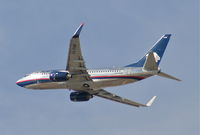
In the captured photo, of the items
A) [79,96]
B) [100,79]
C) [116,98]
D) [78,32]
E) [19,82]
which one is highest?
[78,32]

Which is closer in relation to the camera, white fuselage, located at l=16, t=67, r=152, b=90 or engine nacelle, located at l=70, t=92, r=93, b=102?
white fuselage, located at l=16, t=67, r=152, b=90

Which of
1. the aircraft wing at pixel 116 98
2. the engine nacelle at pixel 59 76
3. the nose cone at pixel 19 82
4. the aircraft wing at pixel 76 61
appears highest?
the aircraft wing at pixel 76 61

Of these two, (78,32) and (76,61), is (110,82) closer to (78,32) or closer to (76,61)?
(76,61)

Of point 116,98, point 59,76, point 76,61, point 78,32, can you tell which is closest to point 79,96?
point 116,98

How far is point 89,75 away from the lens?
101 metres

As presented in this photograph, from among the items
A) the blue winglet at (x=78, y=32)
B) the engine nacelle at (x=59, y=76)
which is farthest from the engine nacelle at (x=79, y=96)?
the blue winglet at (x=78, y=32)

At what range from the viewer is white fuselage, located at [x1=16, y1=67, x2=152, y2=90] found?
10038 cm

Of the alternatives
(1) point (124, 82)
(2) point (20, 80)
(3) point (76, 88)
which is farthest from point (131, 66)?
(2) point (20, 80)

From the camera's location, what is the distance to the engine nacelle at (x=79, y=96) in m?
108

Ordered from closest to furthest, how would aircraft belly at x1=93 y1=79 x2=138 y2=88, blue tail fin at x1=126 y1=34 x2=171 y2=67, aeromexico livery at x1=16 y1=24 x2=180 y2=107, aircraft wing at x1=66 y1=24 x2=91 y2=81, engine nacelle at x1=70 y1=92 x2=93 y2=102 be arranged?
aircraft wing at x1=66 y1=24 x2=91 y2=81, aeromexico livery at x1=16 y1=24 x2=180 y2=107, aircraft belly at x1=93 y1=79 x2=138 y2=88, blue tail fin at x1=126 y1=34 x2=171 y2=67, engine nacelle at x1=70 y1=92 x2=93 y2=102

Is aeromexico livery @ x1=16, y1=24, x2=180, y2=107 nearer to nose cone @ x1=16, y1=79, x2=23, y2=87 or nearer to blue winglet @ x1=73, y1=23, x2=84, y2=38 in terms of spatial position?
nose cone @ x1=16, y1=79, x2=23, y2=87

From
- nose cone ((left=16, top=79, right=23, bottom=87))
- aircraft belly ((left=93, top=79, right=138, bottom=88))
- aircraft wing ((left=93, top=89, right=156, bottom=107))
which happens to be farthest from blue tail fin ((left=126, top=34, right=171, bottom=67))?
nose cone ((left=16, top=79, right=23, bottom=87))

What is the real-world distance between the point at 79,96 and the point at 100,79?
7576 millimetres

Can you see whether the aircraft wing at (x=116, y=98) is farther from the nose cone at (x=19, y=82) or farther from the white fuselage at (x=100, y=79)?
→ the nose cone at (x=19, y=82)
